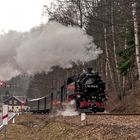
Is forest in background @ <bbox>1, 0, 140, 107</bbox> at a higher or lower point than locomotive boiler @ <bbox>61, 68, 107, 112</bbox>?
higher

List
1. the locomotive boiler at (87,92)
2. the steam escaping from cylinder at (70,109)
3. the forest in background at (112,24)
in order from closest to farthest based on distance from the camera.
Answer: the forest in background at (112,24) → the locomotive boiler at (87,92) → the steam escaping from cylinder at (70,109)

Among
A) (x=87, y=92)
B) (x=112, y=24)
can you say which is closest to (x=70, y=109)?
(x=87, y=92)

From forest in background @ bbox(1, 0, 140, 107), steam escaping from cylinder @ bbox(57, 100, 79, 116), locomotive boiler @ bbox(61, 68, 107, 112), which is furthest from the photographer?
steam escaping from cylinder @ bbox(57, 100, 79, 116)

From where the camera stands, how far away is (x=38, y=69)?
3369 centimetres

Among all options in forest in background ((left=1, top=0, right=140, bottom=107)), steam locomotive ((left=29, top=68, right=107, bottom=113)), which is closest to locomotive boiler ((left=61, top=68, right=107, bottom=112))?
steam locomotive ((left=29, top=68, right=107, bottom=113))

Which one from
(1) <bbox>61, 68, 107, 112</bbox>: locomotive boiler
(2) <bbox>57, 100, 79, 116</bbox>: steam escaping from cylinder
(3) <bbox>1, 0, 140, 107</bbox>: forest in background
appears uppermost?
(3) <bbox>1, 0, 140, 107</bbox>: forest in background

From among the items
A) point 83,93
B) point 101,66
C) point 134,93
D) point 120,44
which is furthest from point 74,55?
point 101,66

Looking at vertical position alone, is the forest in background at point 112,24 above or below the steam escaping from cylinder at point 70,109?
above

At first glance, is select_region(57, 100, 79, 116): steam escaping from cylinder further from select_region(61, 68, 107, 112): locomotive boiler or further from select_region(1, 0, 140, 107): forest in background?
select_region(1, 0, 140, 107): forest in background

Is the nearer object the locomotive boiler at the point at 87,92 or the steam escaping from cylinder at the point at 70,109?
the locomotive boiler at the point at 87,92

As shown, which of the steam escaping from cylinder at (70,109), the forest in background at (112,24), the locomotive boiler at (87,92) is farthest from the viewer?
the steam escaping from cylinder at (70,109)

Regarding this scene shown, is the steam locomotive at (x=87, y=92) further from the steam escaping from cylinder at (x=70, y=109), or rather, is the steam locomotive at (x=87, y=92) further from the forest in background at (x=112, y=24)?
the forest in background at (x=112, y=24)

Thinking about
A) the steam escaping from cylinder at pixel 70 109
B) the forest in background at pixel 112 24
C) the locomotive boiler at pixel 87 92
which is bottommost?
the steam escaping from cylinder at pixel 70 109

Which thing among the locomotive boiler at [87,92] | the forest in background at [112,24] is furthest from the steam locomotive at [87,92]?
the forest in background at [112,24]
